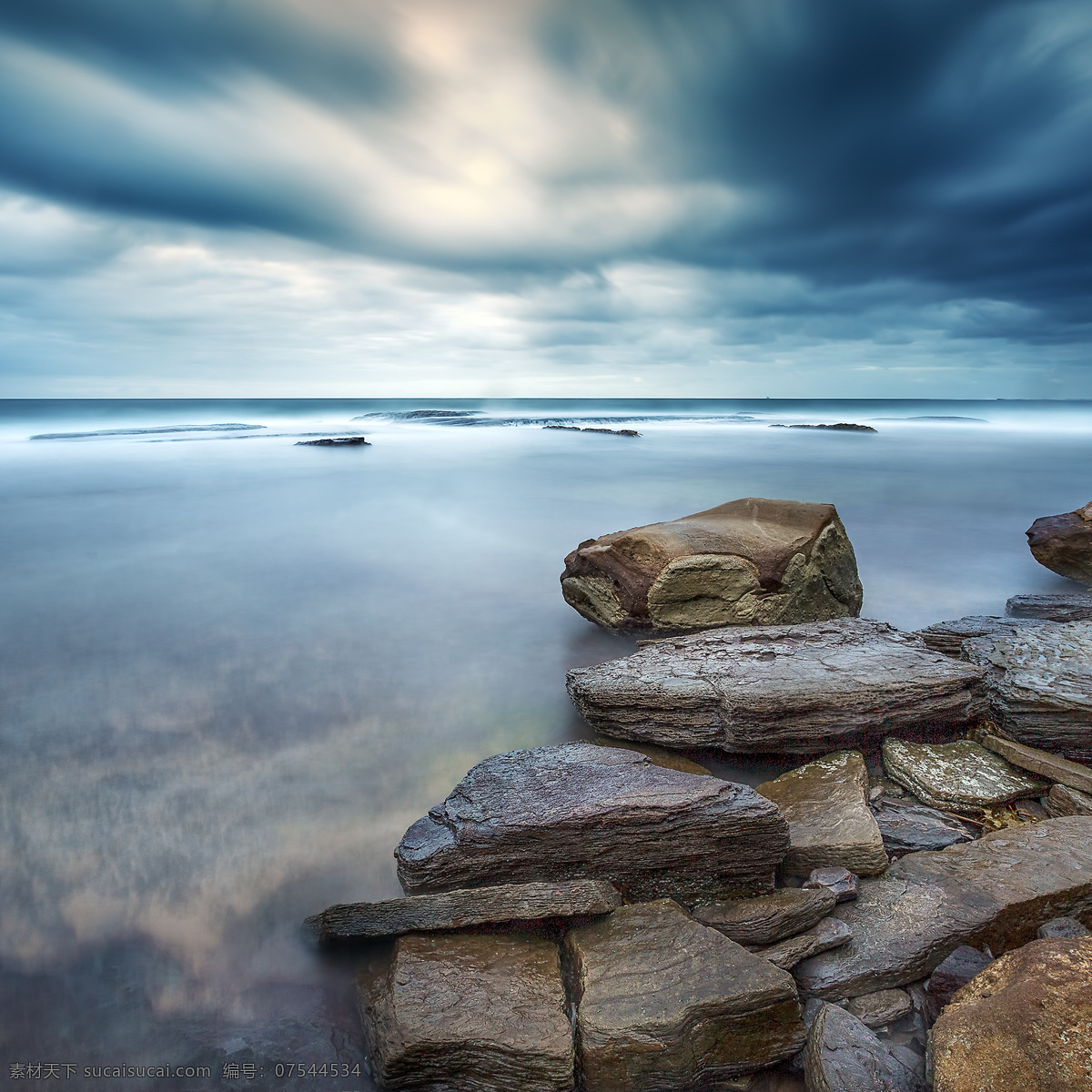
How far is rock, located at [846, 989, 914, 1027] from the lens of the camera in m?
2.23

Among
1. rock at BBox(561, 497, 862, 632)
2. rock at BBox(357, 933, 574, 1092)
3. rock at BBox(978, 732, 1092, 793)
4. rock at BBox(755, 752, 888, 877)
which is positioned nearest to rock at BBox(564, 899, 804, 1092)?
rock at BBox(357, 933, 574, 1092)

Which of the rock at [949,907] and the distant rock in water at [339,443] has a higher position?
the distant rock in water at [339,443]

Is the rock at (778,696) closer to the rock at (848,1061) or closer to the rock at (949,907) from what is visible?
the rock at (949,907)

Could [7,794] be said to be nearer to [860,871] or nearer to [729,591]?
[860,871]

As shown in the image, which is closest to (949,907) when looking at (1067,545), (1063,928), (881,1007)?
(1063,928)

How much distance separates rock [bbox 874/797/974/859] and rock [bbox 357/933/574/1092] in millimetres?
1709

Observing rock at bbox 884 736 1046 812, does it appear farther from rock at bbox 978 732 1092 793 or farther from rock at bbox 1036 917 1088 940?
rock at bbox 1036 917 1088 940

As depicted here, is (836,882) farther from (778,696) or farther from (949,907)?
(778,696)

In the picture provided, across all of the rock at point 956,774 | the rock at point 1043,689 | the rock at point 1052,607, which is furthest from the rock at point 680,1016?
the rock at point 1052,607

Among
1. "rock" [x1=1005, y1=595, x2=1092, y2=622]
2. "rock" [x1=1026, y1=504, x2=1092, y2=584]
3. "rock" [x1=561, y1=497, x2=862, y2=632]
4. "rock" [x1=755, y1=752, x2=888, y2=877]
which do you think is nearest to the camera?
"rock" [x1=755, y1=752, x2=888, y2=877]

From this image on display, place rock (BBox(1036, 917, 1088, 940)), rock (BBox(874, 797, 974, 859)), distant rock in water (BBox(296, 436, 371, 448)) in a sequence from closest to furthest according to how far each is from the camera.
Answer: rock (BBox(1036, 917, 1088, 940)) → rock (BBox(874, 797, 974, 859)) → distant rock in water (BBox(296, 436, 371, 448))

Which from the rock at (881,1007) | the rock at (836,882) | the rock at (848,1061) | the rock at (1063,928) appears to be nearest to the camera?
the rock at (848,1061)

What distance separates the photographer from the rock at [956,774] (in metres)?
3.24

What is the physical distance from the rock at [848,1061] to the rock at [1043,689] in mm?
2283
